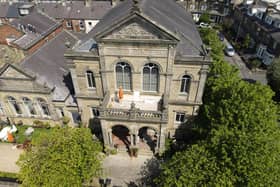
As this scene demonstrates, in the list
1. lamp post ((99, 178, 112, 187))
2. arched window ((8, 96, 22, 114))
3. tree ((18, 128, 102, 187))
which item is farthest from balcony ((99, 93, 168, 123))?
arched window ((8, 96, 22, 114))

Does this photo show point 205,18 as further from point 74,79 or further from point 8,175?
point 8,175

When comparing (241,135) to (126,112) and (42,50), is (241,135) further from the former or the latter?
(42,50)

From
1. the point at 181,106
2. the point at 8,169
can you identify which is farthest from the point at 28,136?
the point at 181,106

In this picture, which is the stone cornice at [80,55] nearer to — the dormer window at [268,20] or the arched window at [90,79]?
the arched window at [90,79]

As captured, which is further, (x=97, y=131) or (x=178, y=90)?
(x=97, y=131)

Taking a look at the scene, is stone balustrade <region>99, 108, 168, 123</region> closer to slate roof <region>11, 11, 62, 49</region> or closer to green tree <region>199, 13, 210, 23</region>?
slate roof <region>11, 11, 62, 49</region>

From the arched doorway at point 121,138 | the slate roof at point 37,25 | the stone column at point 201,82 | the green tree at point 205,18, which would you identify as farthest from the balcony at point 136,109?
the green tree at point 205,18
